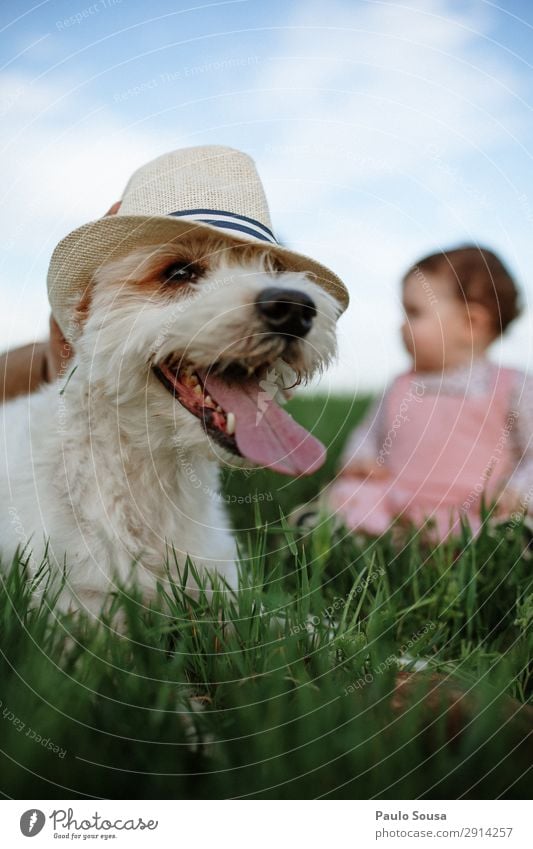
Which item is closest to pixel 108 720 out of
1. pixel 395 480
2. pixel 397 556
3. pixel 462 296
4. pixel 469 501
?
pixel 397 556

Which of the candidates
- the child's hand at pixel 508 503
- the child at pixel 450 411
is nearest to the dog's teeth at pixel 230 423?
the child at pixel 450 411

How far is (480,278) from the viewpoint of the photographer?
182 inches

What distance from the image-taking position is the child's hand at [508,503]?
12.9 ft

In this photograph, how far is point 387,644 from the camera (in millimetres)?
2359

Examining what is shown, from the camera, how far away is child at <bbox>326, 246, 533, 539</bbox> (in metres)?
4.43

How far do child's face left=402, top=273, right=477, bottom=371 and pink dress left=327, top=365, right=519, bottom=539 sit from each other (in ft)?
0.72

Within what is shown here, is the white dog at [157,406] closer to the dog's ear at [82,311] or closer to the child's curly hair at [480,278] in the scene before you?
the dog's ear at [82,311]

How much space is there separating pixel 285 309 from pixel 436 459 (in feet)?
8.10
